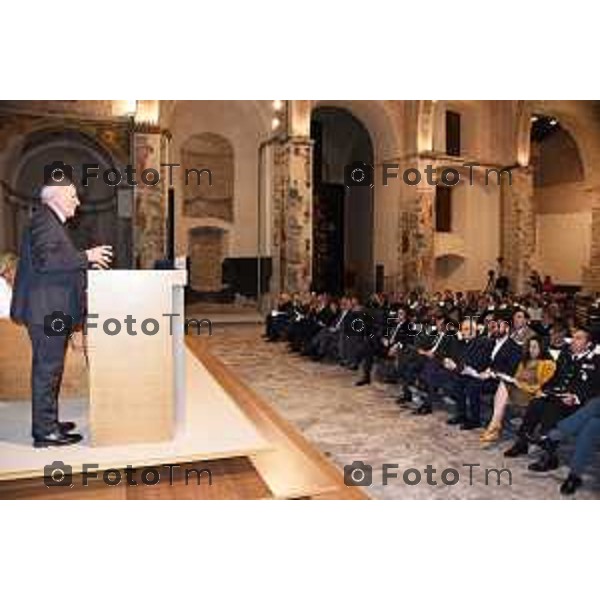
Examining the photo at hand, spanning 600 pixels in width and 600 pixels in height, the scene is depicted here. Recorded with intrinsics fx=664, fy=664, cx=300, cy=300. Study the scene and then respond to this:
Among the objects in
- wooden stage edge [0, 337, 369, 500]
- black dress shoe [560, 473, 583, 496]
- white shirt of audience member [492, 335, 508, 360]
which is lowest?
black dress shoe [560, 473, 583, 496]

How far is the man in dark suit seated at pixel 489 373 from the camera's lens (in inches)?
261

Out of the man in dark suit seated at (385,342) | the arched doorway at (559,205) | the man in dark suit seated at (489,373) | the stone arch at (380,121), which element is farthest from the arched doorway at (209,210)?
the man in dark suit seated at (489,373)

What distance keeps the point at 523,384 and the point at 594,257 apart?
58.4 ft

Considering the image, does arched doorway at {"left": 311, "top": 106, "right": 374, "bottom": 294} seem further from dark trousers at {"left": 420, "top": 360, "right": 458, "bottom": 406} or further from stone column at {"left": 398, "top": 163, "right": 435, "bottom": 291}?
dark trousers at {"left": 420, "top": 360, "right": 458, "bottom": 406}

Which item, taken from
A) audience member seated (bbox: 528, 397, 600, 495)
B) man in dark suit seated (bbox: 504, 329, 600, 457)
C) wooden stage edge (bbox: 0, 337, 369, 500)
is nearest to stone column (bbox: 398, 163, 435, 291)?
man in dark suit seated (bbox: 504, 329, 600, 457)

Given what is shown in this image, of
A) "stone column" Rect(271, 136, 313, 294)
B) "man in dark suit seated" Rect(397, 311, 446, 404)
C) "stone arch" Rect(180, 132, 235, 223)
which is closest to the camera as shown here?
"man in dark suit seated" Rect(397, 311, 446, 404)

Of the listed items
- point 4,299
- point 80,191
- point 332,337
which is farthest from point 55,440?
point 80,191

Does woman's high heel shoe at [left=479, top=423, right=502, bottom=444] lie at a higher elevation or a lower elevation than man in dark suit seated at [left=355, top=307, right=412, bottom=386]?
lower

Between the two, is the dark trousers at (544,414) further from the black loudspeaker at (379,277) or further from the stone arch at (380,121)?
the stone arch at (380,121)

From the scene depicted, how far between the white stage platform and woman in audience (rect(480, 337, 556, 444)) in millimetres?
2480

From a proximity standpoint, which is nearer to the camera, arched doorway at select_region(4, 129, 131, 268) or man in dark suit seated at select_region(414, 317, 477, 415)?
man in dark suit seated at select_region(414, 317, 477, 415)

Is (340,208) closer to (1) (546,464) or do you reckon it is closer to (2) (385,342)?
(2) (385,342)

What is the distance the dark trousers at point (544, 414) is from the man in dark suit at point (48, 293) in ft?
12.5

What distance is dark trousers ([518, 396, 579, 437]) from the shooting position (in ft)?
18.6
